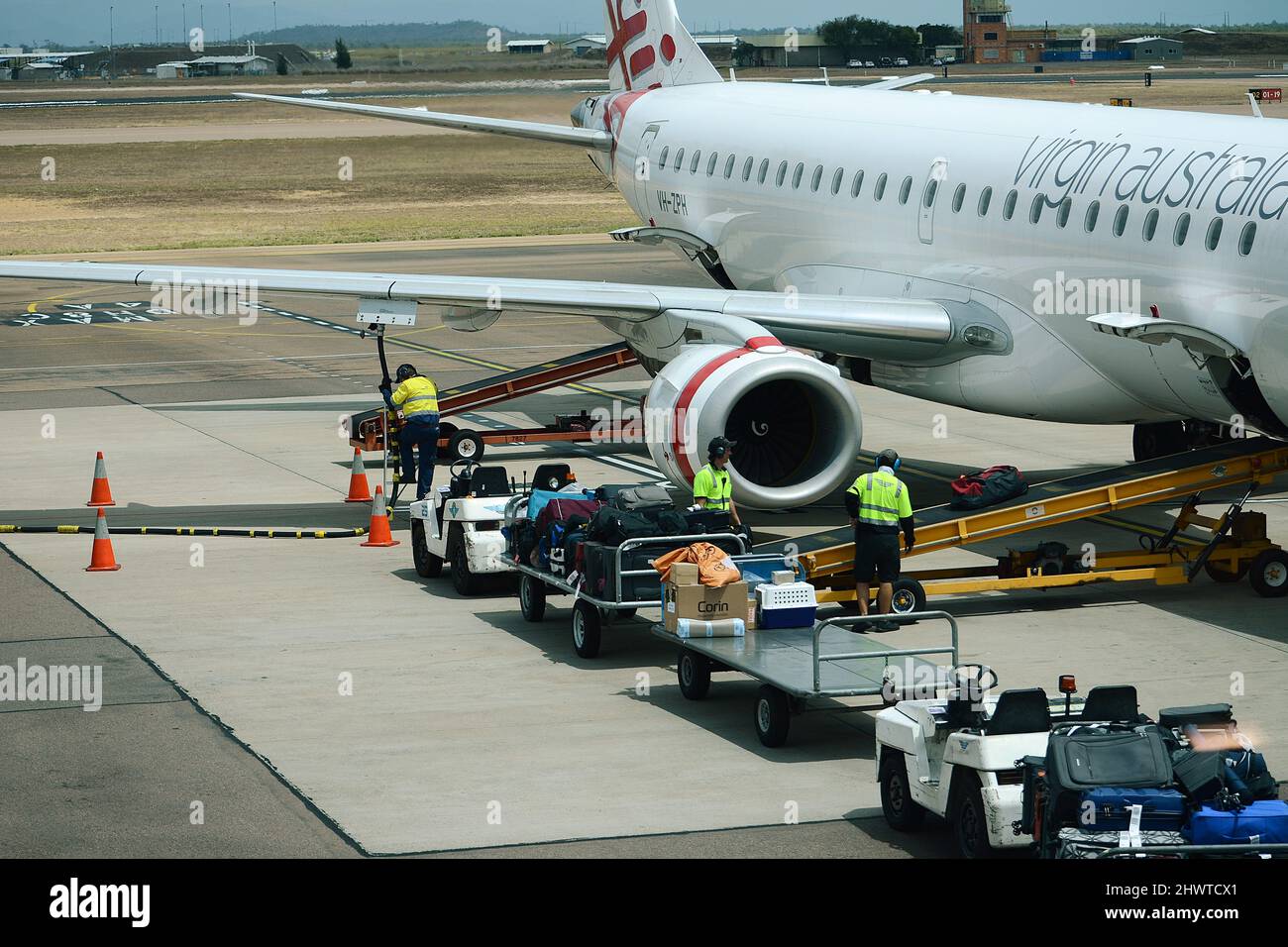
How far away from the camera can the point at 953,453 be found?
27.3 m

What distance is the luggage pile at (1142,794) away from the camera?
10.3 m

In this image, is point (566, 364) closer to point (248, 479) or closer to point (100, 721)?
point (248, 479)

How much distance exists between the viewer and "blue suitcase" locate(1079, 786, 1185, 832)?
409 inches

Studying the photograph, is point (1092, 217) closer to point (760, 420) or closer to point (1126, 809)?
point (760, 420)

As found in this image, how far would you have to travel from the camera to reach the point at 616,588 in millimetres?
16016

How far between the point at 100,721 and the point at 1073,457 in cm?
1605

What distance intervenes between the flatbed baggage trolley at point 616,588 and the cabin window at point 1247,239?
5385 millimetres

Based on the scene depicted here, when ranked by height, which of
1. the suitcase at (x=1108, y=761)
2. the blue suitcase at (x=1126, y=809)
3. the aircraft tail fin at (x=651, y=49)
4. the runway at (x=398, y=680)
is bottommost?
the runway at (x=398, y=680)

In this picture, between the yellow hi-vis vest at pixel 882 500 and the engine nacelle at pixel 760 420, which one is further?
the engine nacelle at pixel 760 420

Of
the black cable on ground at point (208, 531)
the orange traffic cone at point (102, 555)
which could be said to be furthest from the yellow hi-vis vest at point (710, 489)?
the orange traffic cone at point (102, 555)

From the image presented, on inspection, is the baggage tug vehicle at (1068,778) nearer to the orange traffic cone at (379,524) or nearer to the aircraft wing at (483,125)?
the orange traffic cone at (379,524)

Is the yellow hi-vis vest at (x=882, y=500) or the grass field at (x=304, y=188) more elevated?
the grass field at (x=304, y=188)

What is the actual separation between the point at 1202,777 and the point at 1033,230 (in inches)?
427
